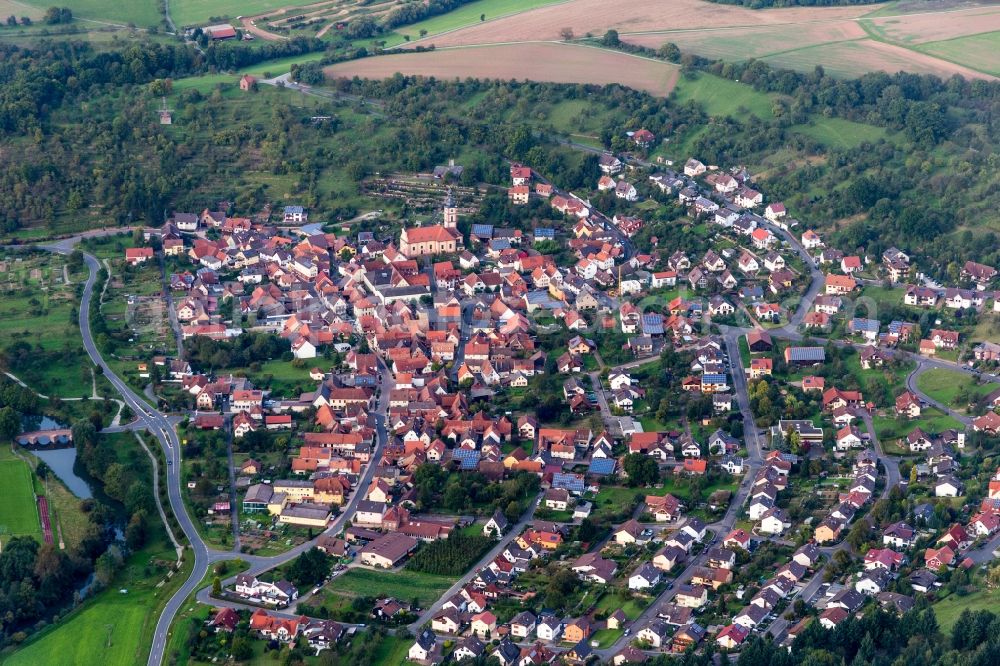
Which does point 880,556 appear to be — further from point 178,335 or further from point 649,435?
point 178,335

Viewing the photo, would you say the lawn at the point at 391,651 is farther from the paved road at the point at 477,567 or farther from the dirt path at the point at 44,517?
the dirt path at the point at 44,517

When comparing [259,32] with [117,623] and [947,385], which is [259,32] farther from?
[117,623]

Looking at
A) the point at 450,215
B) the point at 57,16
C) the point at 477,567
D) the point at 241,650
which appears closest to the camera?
the point at 241,650

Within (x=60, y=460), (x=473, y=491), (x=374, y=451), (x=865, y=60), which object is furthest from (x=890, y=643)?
(x=865, y=60)

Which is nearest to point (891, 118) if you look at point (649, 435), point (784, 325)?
point (784, 325)

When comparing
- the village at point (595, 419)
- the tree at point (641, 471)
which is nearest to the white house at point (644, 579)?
the village at point (595, 419)

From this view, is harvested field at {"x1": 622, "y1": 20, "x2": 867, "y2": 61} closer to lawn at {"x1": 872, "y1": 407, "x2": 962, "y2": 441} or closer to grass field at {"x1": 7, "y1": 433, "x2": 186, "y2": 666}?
lawn at {"x1": 872, "y1": 407, "x2": 962, "y2": 441}

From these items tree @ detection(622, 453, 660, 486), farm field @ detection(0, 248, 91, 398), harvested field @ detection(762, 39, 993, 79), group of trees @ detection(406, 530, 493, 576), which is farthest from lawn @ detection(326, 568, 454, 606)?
harvested field @ detection(762, 39, 993, 79)
